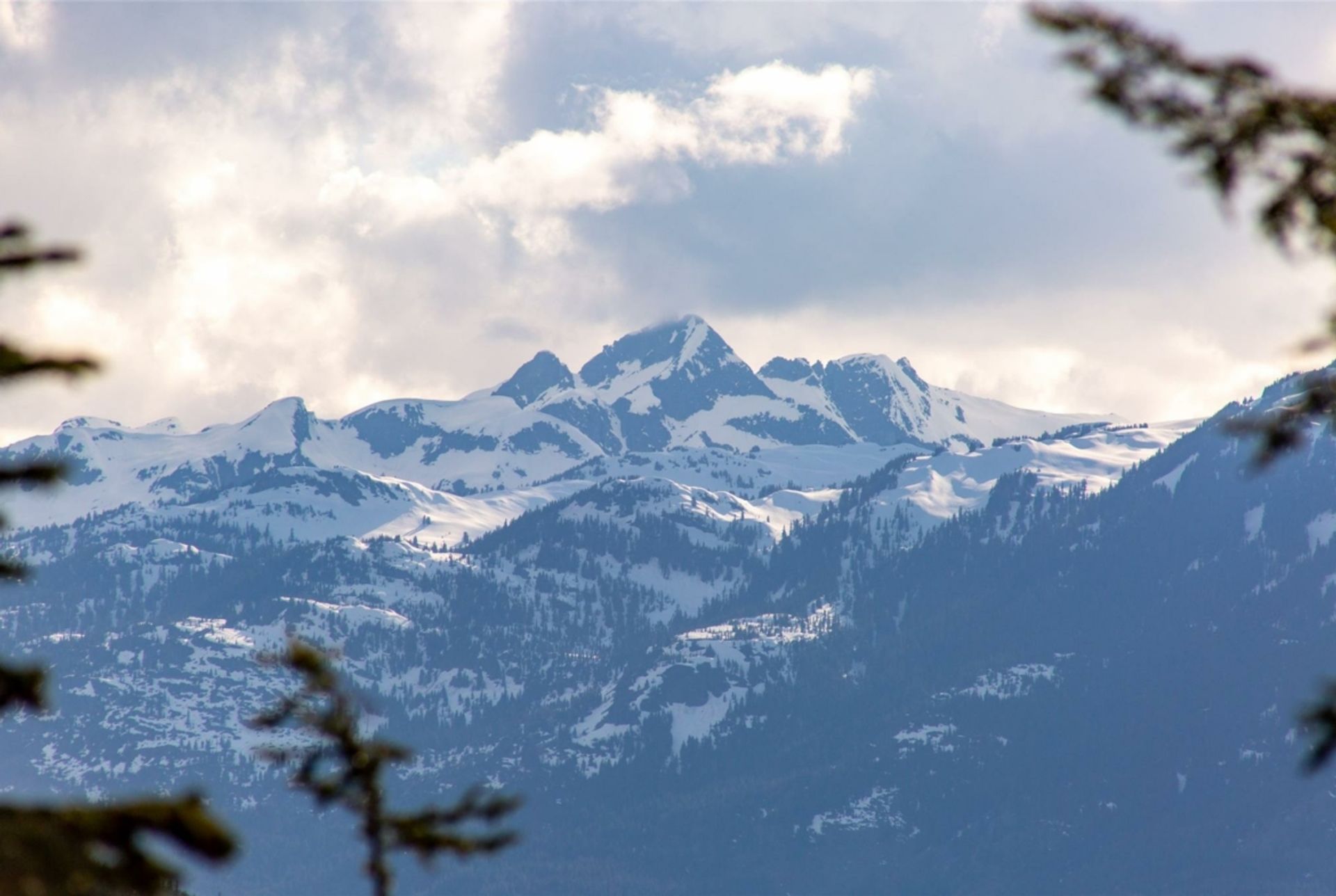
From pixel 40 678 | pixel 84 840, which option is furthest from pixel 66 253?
pixel 84 840

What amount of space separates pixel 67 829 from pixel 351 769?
13844 mm

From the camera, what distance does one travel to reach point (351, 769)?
3672 centimetres

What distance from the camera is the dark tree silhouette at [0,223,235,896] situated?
70.4 feet

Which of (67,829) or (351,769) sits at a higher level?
(351,769)

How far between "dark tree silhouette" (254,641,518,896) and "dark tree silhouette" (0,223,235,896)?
1068 centimetres

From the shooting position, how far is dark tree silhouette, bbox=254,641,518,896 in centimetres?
3625

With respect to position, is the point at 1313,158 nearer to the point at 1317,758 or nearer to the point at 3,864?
the point at 1317,758

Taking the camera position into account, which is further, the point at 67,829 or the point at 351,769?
the point at 351,769

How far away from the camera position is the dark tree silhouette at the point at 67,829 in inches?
845

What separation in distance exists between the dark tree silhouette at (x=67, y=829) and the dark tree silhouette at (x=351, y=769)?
10.7m

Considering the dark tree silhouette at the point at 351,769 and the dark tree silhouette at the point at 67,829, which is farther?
the dark tree silhouette at the point at 351,769

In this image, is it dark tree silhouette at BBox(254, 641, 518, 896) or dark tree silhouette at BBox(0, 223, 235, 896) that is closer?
dark tree silhouette at BBox(0, 223, 235, 896)

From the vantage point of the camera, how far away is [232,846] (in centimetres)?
2331

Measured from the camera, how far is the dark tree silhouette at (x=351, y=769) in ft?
119
